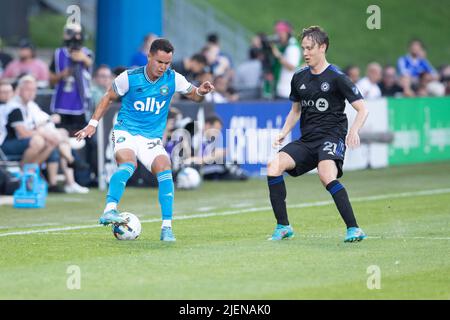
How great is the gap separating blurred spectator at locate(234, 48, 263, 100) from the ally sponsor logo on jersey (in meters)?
12.0

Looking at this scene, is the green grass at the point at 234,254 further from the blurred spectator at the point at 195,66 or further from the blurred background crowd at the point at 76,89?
the blurred spectator at the point at 195,66

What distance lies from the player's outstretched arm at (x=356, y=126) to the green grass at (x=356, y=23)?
30.8m

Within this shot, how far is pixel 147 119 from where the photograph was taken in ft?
41.5

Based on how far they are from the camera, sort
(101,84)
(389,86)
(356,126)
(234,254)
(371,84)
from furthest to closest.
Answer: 1. (389,86)
2. (371,84)
3. (101,84)
4. (356,126)
5. (234,254)

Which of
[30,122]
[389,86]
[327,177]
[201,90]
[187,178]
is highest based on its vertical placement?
[389,86]

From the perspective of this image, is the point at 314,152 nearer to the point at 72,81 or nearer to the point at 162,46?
the point at 162,46

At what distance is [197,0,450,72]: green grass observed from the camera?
44344mm

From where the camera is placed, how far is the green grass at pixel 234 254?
30.8 feet

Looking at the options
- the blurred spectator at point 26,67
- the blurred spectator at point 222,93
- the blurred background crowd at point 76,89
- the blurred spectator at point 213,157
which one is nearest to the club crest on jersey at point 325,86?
the blurred background crowd at point 76,89

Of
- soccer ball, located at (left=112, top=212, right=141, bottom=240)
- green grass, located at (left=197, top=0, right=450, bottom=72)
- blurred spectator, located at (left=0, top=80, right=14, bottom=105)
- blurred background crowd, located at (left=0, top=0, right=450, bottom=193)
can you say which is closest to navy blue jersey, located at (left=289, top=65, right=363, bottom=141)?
soccer ball, located at (left=112, top=212, right=141, bottom=240)

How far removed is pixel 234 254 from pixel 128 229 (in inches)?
60.6

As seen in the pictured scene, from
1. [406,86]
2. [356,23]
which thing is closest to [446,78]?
[406,86]

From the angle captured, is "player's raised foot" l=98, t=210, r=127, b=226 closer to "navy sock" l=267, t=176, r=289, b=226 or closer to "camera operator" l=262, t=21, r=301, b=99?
"navy sock" l=267, t=176, r=289, b=226
